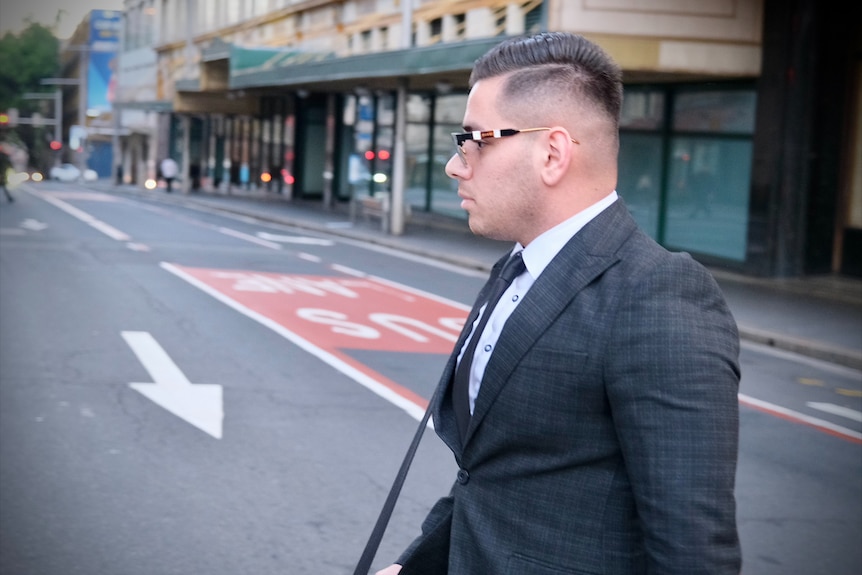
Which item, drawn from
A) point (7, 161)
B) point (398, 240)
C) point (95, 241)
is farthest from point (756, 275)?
point (7, 161)

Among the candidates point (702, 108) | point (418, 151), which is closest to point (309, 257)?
point (702, 108)

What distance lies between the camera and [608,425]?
1.94m

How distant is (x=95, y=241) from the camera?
21.8 m

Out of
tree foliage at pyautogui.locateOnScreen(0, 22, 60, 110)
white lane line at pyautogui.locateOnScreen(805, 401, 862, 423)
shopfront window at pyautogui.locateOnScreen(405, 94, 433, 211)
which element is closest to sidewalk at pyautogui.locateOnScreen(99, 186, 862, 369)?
shopfront window at pyautogui.locateOnScreen(405, 94, 433, 211)

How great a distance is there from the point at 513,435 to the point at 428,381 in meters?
7.69

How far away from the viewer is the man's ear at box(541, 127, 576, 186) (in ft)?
6.64

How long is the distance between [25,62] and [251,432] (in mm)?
117554

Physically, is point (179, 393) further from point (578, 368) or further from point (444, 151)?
point (444, 151)

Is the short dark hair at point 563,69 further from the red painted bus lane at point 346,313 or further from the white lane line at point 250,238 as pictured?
the white lane line at point 250,238

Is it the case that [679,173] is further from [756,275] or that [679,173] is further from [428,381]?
[428,381]

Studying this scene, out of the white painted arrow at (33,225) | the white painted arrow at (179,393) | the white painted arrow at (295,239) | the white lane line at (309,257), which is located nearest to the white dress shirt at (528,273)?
the white painted arrow at (179,393)

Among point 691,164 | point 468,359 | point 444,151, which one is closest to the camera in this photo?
point 468,359

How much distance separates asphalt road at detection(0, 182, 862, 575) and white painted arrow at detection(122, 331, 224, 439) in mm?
26

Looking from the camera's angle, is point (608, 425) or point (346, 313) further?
point (346, 313)
